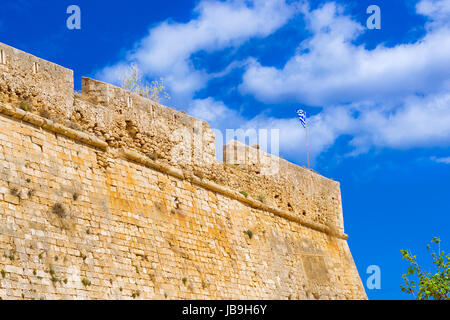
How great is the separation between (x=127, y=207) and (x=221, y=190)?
359 cm

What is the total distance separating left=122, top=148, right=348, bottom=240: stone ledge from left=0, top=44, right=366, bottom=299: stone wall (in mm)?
28

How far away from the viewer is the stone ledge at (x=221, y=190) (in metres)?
14.3

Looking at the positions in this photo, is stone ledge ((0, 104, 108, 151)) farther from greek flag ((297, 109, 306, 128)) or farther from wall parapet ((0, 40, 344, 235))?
greek flag ((297, 109, 306, 128))

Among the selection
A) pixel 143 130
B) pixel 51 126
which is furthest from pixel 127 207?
pixel 51 126

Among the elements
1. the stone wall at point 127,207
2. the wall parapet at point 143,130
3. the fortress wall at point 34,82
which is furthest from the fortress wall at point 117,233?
the fortress wall at point 34,82

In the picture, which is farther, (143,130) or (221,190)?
(221,190)

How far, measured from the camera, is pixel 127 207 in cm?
1344

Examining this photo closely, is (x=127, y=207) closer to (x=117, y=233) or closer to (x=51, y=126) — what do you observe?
(x=117, y=233)

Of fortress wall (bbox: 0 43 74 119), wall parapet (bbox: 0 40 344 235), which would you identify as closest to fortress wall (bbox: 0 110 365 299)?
wall parapet (bbox: 0 40 344 235)

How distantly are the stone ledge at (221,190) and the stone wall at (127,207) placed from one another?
3 cm

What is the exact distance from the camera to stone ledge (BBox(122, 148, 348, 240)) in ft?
46.8

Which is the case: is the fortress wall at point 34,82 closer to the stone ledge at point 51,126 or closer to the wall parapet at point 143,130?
the wall parapet at point 143,130

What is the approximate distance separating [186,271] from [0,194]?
4.31 m
